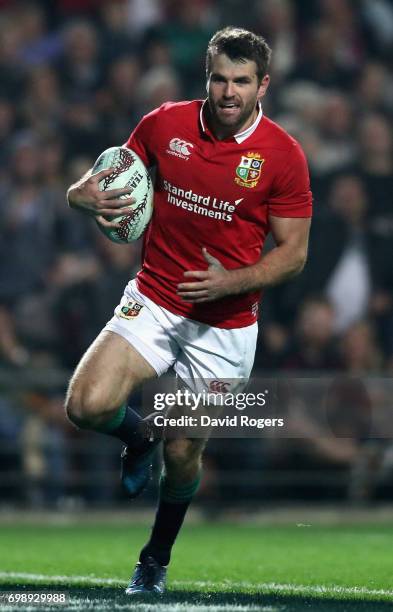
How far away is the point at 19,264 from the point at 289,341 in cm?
264

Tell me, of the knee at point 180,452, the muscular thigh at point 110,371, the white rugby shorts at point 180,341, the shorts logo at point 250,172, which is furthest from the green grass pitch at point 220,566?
the shorts logo at point 250,172

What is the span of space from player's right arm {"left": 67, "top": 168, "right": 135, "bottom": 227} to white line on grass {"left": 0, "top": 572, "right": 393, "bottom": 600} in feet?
6.22

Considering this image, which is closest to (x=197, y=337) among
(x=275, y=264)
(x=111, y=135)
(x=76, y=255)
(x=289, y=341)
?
(x=275, y=264)

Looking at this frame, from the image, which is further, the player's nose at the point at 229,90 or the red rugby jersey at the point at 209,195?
the red rugby jersey at the point at 209,195

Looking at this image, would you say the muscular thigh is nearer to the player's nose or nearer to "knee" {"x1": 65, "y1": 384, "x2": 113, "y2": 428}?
"knee" {"x1": 65, "y1": 384, "x2": 113, "y2": 428}

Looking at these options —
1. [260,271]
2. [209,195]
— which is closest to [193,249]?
[209,195]

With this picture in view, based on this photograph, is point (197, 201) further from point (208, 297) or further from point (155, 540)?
point (155, 540)

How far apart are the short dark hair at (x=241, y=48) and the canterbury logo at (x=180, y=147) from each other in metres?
0.38

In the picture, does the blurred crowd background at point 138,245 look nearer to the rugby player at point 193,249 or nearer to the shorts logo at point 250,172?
the rugby player at point 193,249

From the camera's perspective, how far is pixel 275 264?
6.28 meters

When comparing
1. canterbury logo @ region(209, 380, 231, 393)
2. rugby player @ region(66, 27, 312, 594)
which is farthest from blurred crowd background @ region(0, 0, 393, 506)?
rugby player @ region(66, 27, 312, 594)

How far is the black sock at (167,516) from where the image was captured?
659cm

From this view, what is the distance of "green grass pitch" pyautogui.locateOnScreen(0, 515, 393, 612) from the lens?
5852mm

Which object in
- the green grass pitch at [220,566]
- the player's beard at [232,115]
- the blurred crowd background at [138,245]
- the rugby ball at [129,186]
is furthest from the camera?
the blurred crowd background at [138,245]
